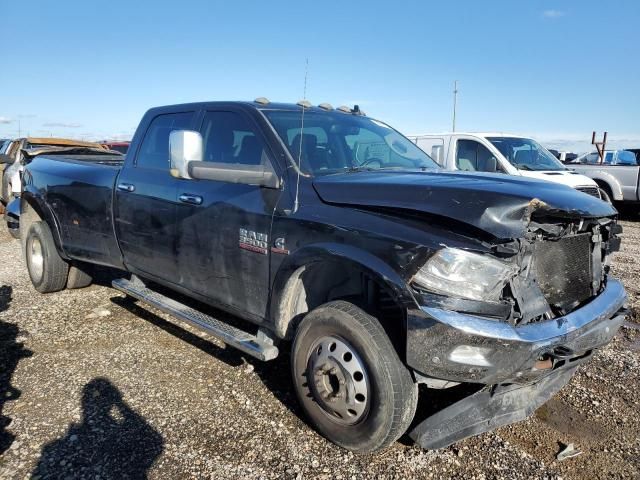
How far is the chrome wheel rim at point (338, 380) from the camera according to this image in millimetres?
2678

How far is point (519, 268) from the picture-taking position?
8.07 feet

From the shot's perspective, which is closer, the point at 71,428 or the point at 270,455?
the point at 270,455

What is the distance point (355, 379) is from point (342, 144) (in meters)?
1.78

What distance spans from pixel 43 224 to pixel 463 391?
4723 millimetres

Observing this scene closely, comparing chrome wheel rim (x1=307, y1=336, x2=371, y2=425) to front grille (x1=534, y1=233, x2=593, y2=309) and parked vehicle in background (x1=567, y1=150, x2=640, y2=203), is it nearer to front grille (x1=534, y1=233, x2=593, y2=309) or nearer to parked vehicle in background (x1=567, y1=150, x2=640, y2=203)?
front grille (x1=534, y1=233, x2=593, y2=309)

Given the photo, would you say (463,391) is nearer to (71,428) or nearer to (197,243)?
(197,243)

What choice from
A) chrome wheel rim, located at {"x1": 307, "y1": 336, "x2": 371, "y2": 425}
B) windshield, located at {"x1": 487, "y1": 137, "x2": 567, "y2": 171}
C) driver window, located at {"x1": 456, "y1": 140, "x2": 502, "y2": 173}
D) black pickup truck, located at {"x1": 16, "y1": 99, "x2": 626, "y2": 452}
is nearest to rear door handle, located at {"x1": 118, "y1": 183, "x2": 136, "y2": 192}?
black pickup truck, located at {"x1": 16, "y1": 99, "x2": 626, "y2": 452}

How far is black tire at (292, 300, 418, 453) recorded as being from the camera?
2.55 m

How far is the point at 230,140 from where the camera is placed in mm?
3695

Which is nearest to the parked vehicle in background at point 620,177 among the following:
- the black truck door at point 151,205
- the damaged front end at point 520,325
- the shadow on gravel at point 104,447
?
the damaged front end at point 520,325

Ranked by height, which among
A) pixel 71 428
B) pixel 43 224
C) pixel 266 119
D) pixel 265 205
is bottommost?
pixel 71 428

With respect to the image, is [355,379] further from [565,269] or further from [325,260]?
[565,269]

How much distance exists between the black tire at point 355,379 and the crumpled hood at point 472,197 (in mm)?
627

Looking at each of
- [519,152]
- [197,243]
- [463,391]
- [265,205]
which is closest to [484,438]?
[463,391]
